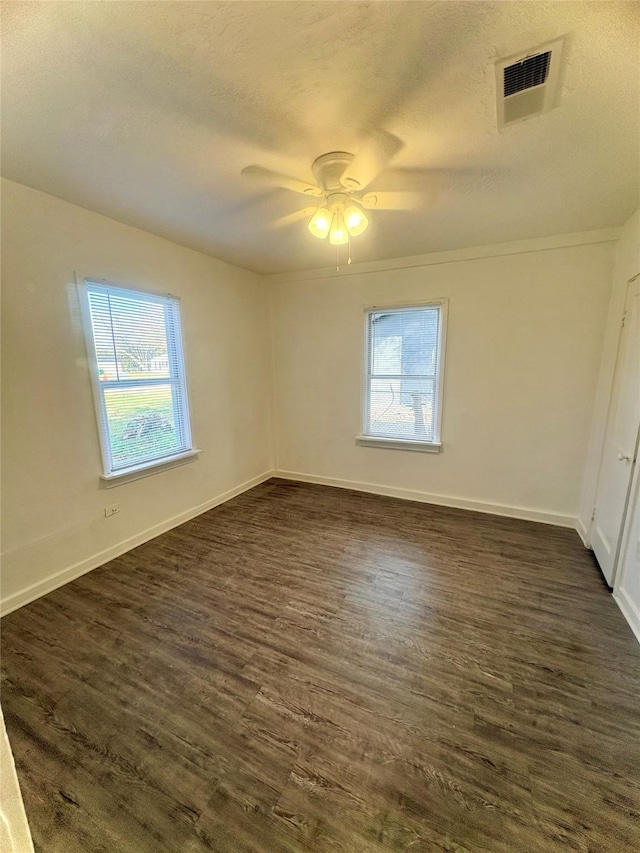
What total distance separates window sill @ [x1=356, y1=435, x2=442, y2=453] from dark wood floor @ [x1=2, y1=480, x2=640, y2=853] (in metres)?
1.28

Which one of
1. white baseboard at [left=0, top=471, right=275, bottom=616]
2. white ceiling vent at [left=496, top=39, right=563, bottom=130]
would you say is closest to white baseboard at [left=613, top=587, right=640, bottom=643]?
white ceiling vent at [left=496, top=39, right=563, bottom=130]

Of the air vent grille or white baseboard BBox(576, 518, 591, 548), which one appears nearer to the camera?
the air vent grille

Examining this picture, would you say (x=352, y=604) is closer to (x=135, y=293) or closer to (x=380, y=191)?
(x=380, y=191)

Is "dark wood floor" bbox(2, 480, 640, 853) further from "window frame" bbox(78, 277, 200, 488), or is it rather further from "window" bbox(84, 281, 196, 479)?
"window" bbox(84, 281, 196, 479)

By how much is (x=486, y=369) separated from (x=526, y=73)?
2.39 meters

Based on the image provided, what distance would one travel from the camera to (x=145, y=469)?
2938 mm

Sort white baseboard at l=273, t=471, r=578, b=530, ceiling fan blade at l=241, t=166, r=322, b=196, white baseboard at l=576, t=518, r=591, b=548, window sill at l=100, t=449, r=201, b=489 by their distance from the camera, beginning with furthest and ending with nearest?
white baseboard at l=273, t=471, r=578, b=530, white baseboard at l=576, t=518, r=591, b=548, window sill at l=100, t=449, r=201, b=489, ceiling fan blade at l=241, t=166, r=322, b=196

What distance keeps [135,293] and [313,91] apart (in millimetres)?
2127

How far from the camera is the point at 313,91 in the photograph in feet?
4.38

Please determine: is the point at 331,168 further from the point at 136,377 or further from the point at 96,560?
the point at 96,560

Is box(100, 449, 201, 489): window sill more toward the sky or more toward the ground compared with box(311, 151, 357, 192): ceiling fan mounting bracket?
more toward the ground

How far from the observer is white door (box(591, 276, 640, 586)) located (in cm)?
226

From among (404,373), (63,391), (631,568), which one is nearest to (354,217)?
(404,373)

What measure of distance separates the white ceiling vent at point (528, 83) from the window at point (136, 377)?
272 cm
